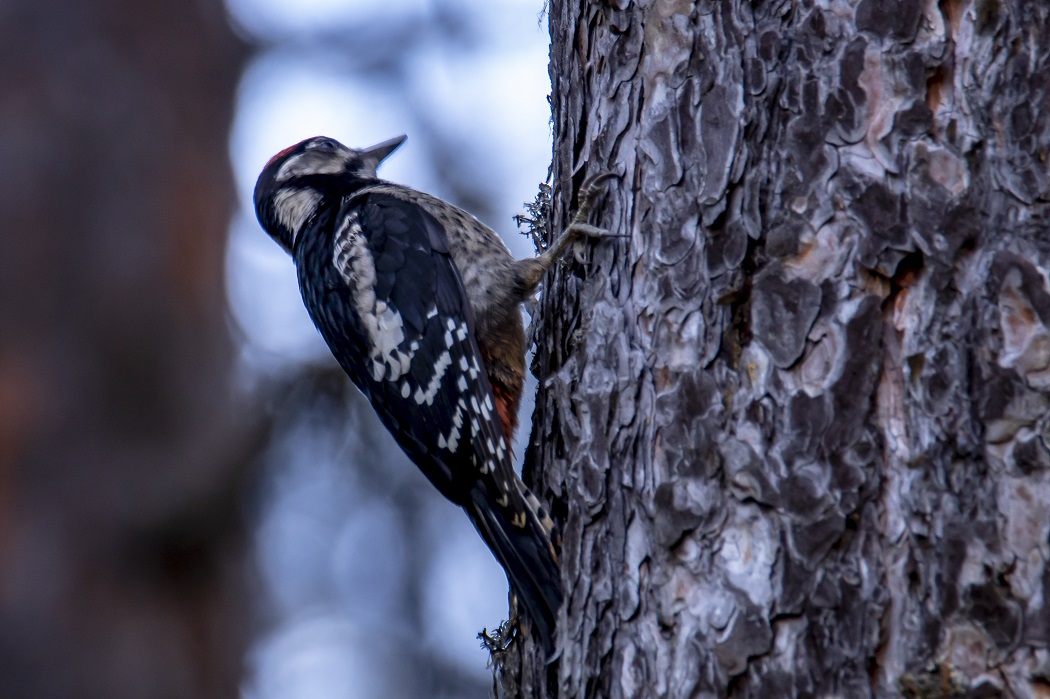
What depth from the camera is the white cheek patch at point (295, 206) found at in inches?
161

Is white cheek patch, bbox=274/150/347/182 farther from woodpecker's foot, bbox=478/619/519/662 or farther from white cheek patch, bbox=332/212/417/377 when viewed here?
Answer: woodpecker's foot, bbox=478/619/519/662

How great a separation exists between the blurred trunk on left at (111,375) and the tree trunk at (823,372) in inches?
111

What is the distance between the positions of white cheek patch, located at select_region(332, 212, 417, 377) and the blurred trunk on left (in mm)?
1634

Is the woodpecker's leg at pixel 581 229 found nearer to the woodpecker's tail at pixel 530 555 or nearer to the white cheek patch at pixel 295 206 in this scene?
the woodpecker's tail at pixel 530 555

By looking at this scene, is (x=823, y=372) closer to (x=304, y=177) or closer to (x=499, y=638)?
(x=499, y=638)

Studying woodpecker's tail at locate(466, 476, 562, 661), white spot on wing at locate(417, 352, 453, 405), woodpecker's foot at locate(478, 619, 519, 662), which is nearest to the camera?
woodpecker's tail at locate(466, 476, 562, 661)

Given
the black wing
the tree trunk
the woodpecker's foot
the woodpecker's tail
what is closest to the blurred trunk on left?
the black wing

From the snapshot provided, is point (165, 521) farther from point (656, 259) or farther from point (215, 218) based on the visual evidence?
point (656, 259)

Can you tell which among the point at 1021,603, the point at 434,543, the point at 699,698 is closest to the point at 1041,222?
the point at 1021,603

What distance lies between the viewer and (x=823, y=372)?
1.90 metres

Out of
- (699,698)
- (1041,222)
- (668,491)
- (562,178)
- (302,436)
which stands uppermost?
(302,436)

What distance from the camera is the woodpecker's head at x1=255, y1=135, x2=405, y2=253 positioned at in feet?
13.6

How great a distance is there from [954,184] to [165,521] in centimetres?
389

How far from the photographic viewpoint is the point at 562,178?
2.81 metres
